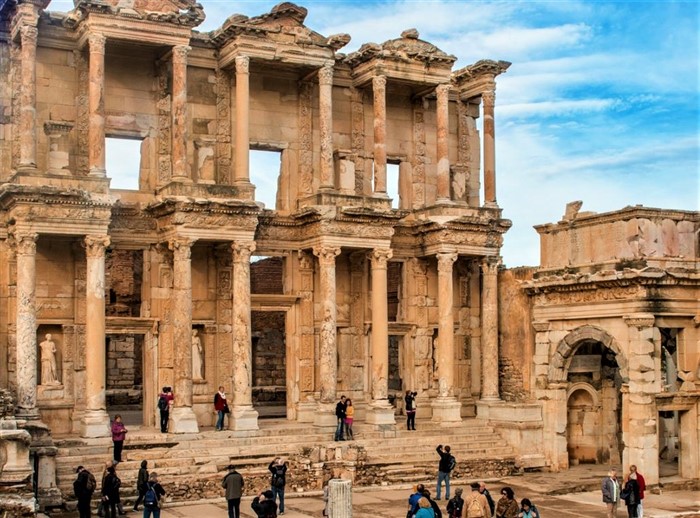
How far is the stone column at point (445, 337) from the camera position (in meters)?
30.5

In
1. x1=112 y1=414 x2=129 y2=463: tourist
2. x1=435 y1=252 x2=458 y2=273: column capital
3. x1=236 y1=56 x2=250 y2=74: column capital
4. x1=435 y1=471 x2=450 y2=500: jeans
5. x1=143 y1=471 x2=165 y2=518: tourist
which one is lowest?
x1=435 y1=471 x2=450 y2=500: jeans

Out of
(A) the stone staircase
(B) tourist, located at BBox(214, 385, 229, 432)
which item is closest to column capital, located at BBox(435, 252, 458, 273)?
(A) the stone staircase

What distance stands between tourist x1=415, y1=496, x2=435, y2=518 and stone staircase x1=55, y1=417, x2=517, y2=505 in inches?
340

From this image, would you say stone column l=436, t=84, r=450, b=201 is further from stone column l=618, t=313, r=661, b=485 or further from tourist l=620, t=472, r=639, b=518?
tourist l=620, t=472, r=639, b=518

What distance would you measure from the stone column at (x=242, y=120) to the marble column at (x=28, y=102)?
5012 millimetres

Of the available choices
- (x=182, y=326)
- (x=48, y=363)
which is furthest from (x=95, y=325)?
(x=182, y=326)

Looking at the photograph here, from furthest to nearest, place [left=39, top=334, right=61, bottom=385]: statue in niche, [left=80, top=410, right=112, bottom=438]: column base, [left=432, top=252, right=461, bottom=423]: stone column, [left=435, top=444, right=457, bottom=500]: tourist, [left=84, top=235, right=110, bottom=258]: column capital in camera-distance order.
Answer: [left=432, top=252, right=461, bottom=423]: stone column, [left=39, top=334, right=61, bottom=385]: statue in niche, [left=84, top=235, right=110, bottom=258]: column capital, [left=80, top=410, right=112, bottom=438]: column base, [left=435, top=444, right=457, bottom=500]: tourist

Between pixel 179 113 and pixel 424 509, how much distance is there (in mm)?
14338

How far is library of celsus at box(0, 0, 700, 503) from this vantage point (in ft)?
86.7

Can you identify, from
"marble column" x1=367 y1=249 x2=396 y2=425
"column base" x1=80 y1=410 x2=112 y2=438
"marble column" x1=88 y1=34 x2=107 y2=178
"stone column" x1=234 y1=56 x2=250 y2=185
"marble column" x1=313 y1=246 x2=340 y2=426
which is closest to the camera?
"column base" x1=80 y1=410 x2=112 y2=438

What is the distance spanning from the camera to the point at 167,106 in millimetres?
28828

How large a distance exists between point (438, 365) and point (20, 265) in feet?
38.4

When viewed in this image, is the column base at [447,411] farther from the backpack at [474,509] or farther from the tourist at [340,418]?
the backpack at [474,509]

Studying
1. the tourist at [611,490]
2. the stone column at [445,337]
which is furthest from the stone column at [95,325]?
the tourist at [611,490]
